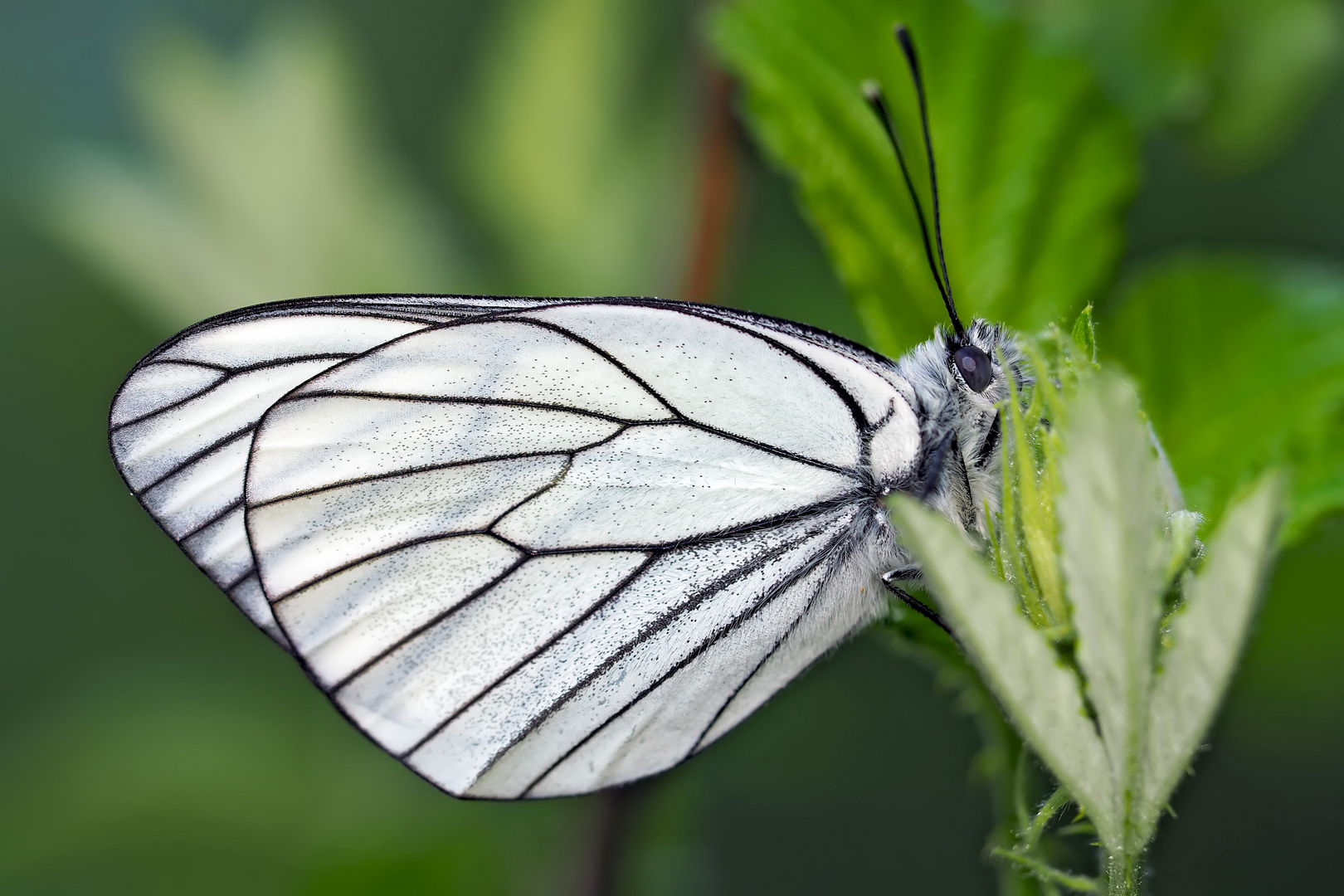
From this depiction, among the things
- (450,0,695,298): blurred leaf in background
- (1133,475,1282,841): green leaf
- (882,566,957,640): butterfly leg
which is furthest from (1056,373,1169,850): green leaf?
(450,0,695,298): blurred leaf in background

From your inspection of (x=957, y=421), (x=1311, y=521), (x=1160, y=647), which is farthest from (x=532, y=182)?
(x=1160, y=647)

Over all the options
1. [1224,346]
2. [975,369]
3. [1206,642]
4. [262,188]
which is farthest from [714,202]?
[1206,642]

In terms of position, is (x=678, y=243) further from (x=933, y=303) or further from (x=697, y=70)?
(x=933, y=303)

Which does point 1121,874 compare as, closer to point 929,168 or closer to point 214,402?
point 929,168

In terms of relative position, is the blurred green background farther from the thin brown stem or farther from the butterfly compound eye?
the butterfly compound eye

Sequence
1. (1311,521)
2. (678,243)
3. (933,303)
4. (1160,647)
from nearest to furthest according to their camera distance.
→ (1160,647)
(1311,521)
(933,303)
(678,243)
